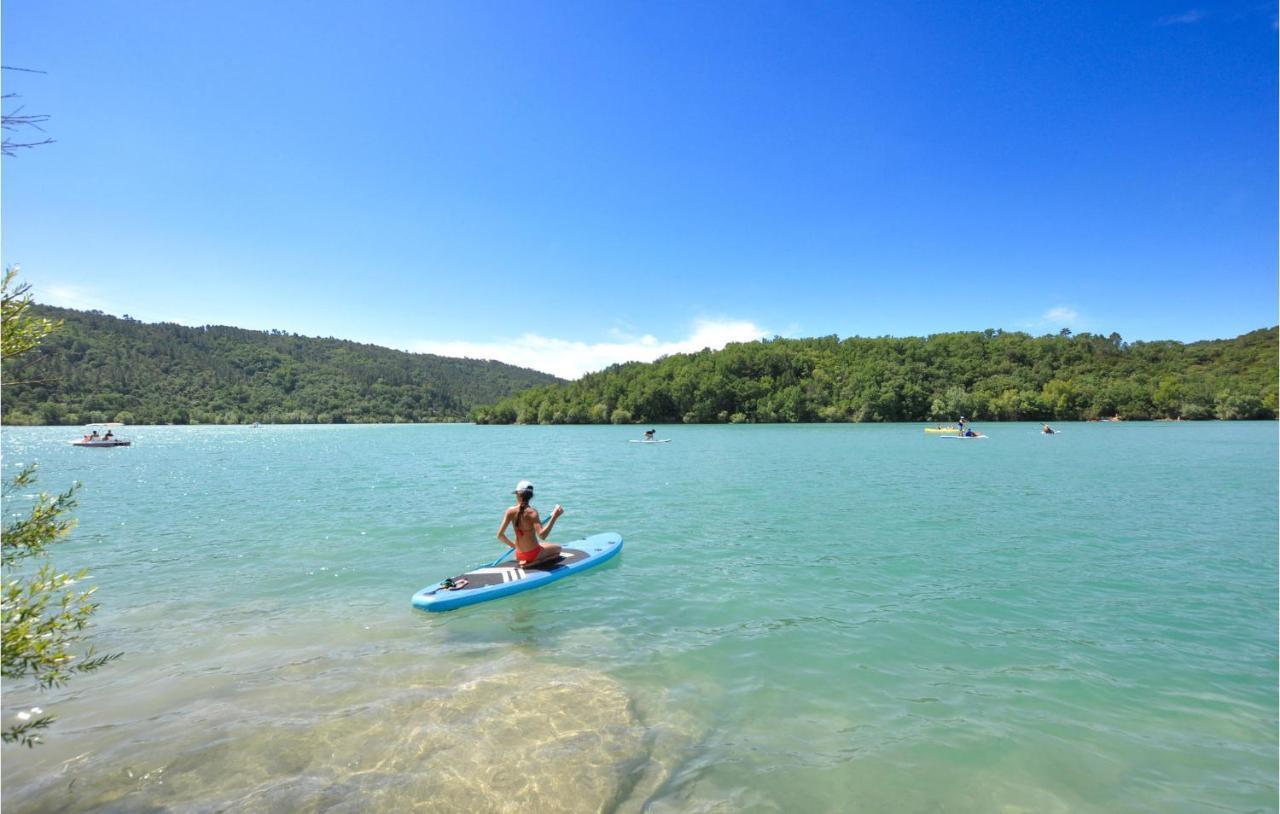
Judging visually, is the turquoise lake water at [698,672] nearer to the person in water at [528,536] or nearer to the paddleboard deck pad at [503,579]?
the paddleboard deck pad at [503,579]

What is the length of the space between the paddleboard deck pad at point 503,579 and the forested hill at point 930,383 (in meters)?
122

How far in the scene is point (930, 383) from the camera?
133625 millimetres

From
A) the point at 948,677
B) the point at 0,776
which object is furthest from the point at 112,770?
the point at 948,677

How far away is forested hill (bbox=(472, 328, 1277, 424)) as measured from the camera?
116 metres

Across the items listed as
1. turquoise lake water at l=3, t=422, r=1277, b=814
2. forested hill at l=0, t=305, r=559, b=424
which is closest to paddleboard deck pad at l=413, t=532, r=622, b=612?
turquoise lake water at l=3, t=422, r=1277, b=814

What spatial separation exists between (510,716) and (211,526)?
18.4 metres

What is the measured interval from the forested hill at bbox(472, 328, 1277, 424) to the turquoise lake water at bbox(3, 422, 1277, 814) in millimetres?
115451

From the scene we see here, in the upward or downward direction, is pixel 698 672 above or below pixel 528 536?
below

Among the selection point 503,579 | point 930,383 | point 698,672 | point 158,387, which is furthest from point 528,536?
point 158,387

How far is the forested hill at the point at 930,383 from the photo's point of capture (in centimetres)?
11588

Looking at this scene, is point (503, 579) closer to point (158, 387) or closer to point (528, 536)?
point (528, 536)

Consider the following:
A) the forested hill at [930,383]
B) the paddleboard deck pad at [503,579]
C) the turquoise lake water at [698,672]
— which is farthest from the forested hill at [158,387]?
the paddleboard deck pad at [503,579]

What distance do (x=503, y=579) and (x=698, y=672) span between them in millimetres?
5350

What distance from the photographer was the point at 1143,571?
1279cm
